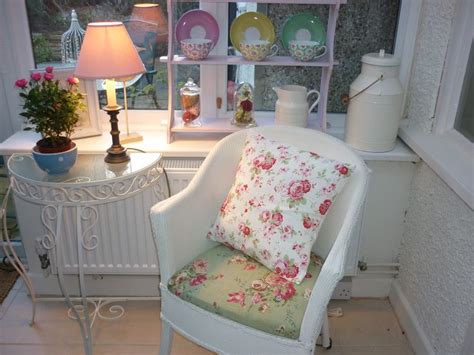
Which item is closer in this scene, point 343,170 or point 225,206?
point 343,170

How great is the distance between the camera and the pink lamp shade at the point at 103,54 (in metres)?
1.44

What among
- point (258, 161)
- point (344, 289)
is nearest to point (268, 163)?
point (258, 161)

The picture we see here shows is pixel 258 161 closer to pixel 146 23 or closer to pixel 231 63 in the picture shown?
pixel 231 63

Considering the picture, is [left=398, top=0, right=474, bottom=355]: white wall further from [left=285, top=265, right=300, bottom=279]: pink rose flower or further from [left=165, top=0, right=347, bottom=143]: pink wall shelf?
[left=285, top=265, right=300, bottom=279]: pink rose flower

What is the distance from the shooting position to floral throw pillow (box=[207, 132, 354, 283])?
1.38 m

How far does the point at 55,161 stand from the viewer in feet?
4.97

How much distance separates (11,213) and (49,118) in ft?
2.83

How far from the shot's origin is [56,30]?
1857 millimetres

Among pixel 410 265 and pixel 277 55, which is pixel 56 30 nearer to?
pixel 277 55

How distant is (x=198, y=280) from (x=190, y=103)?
0.74m

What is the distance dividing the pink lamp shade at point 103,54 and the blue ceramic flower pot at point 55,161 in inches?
10.4

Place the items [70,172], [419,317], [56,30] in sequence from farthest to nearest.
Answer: [56,30]
[419,317]
[70,172]

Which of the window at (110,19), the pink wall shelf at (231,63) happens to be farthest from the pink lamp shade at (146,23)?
the pink wall shelf at (231,63)

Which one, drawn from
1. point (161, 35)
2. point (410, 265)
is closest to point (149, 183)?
point (161, 35)
